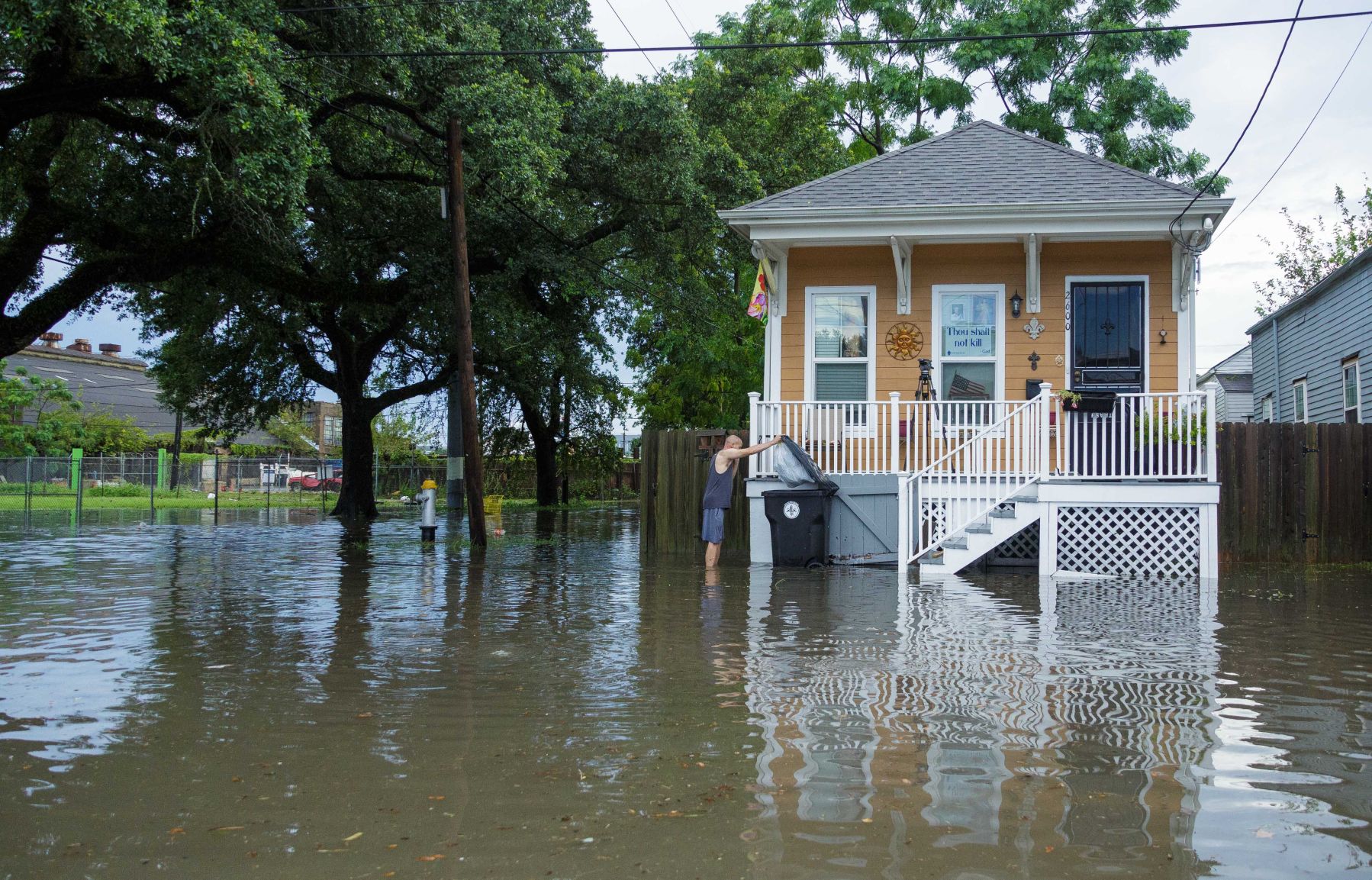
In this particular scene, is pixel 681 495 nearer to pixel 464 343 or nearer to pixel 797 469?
pixel 797 469

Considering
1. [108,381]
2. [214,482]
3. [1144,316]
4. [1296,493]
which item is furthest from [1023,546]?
[108,381]

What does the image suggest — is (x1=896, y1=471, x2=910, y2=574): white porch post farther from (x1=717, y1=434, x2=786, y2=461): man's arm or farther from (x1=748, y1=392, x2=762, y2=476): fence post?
(x1=748, y1=392, x2=762, y2=476): fence post

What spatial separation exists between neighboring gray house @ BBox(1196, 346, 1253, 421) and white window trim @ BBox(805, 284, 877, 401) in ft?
77.3

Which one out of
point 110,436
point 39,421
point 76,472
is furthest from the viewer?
point 110,436

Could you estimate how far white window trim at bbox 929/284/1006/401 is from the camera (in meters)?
Result: 15.9

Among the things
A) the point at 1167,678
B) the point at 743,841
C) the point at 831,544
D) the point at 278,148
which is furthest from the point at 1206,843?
the point at 278,148

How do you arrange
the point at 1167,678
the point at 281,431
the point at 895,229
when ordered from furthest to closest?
the point at 281,431 → the point at 895,229 → the point at 1167,678

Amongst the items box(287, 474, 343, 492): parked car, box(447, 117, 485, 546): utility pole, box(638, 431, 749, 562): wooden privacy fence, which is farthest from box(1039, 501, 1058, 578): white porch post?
box(287, 474, 343, 492): parked car

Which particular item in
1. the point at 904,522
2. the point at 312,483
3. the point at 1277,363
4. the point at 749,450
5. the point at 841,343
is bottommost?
the point at 904,522

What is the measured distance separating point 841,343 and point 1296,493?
21.5 feet

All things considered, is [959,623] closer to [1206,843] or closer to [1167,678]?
[1167,678]

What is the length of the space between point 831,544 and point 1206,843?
11450 millimetres

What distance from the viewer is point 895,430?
14609 millimetres

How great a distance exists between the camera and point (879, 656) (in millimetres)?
8031
